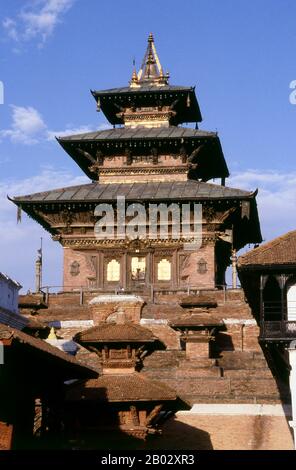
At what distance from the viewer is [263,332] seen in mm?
22359

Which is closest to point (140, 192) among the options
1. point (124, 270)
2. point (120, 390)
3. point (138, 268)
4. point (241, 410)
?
point (138, 268)

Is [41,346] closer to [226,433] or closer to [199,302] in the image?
[226,433]

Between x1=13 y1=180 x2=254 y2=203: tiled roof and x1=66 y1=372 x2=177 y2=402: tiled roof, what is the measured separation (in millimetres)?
17417

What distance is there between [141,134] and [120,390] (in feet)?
75.2

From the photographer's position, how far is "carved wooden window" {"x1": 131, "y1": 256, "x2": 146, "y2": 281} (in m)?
38.4

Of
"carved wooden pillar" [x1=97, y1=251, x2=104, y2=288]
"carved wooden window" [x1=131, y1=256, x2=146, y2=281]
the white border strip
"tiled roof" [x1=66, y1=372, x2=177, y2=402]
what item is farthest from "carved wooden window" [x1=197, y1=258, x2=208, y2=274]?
"tiled roof" [x1=66, y1=372, x2=177, y2=402]

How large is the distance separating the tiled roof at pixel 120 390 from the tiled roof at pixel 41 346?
37 centimetres

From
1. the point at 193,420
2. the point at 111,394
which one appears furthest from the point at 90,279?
the point at 111,394

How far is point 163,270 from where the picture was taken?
3828 centimetres

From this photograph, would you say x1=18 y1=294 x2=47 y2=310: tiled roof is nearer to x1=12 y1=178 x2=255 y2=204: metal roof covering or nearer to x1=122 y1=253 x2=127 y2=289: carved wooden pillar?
x1=122 y1=253 x2=127 y2=289: carved wooden pillar

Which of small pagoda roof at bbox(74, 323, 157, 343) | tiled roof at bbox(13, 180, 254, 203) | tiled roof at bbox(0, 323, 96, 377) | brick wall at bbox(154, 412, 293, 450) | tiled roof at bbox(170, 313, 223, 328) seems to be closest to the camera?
tiled roof at bbox(0, 323, 96, 377)

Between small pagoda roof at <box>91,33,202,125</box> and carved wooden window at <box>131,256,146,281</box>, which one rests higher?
small pagoda roof at <box>91,33,202,125</box>

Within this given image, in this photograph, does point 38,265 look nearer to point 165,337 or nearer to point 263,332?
point 165,337

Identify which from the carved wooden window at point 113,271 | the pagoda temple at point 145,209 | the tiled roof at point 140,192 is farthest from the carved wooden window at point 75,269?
the tiled roof at point 140,192
